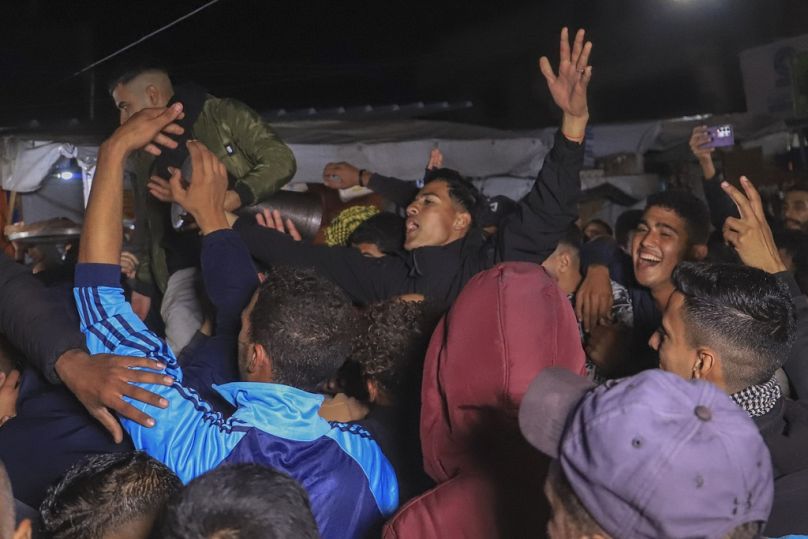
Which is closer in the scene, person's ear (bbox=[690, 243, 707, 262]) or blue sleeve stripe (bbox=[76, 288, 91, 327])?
blue sleeve stripe (bbox=[76, 288, 91, 327])

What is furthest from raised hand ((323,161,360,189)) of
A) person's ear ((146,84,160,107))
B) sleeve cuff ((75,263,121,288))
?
sleeve cuff ((75,263,121,288))

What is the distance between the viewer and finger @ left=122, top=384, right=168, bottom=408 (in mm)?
1937

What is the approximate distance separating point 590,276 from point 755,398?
1756 millimetres

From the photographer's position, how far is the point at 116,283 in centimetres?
217

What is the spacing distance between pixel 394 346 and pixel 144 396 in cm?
62

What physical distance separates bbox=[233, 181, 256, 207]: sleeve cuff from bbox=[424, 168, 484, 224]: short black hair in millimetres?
744

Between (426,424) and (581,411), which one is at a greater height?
(581,411)

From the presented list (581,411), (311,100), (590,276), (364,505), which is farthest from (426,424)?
(311,100)

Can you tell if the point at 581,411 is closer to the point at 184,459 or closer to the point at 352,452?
the point at 352,452

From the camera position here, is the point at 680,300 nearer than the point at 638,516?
No

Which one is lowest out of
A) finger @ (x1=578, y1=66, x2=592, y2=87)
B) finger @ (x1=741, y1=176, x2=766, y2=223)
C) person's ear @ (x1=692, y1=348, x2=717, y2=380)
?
person's ear @ (x1=692, y1=348, x2=717, y2=380)

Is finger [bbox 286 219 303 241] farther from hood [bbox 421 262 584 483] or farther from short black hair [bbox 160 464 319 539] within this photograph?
short black hair [bbox 160 464 319 539]

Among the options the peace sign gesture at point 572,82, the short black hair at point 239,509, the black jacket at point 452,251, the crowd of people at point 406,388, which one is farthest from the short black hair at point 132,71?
the short black hair at point 239,509

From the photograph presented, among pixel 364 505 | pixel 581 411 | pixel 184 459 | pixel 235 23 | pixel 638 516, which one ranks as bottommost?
pixel 364 505
